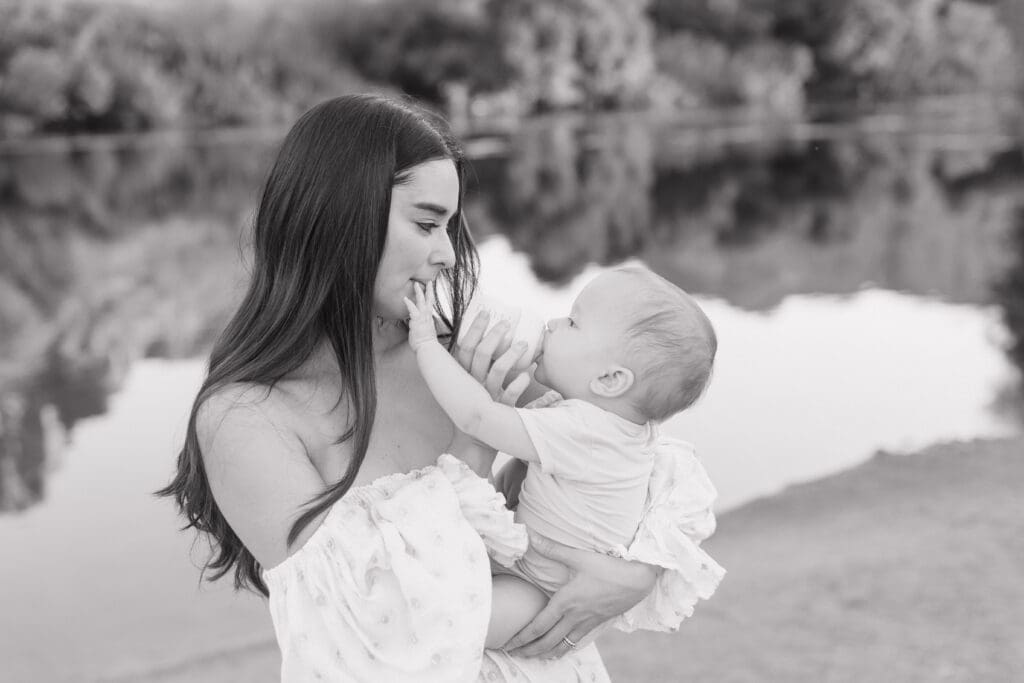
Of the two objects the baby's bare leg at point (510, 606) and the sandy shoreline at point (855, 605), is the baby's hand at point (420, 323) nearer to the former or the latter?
the baby's bare leg at point (510, 606)

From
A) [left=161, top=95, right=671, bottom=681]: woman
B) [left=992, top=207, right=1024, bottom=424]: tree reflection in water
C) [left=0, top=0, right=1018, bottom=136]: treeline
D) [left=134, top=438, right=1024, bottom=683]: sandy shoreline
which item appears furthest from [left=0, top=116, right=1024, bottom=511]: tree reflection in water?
[left=161, top=95, right=671, bottom=681]: woman

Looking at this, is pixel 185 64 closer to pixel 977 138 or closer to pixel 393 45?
pixel 393 45

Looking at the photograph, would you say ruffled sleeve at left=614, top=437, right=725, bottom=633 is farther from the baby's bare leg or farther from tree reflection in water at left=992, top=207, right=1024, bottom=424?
tree reflection in water at left=992, top=207, right=1024, bottom=424

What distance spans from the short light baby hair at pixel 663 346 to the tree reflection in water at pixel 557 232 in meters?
7.09

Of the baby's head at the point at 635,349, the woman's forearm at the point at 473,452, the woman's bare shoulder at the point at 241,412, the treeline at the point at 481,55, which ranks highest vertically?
the baby's head at the point at 635,349

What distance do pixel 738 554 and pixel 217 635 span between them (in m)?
2.89

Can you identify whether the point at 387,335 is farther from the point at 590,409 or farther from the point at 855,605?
the point at 855,605

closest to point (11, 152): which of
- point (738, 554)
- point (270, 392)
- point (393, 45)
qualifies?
point (393, 45)

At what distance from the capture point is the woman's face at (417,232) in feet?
5.54

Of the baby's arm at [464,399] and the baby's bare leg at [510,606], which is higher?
the baby's arm at [464,399]

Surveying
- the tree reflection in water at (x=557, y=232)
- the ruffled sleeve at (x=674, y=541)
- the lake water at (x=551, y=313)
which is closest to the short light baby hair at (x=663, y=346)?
the ruffled sleeve at (x=674, y=541)

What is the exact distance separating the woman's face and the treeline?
41295mm

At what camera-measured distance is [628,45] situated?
53062 mm

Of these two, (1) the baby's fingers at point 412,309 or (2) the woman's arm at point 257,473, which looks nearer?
(2) the woman's arm at point 257,473
